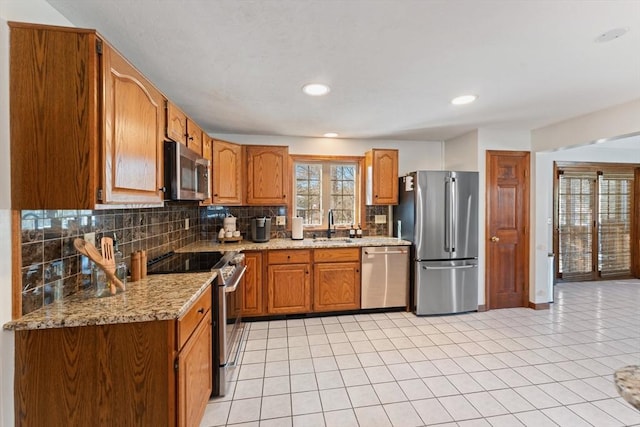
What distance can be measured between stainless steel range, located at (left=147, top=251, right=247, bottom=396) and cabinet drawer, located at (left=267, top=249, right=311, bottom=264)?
30.5 inches

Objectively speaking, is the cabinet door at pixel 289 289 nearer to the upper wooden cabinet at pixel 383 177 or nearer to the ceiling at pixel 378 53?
the upper wooden cabinet at pixel 383 177

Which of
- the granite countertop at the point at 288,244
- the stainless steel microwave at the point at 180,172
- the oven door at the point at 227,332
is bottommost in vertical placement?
the oven door at the point at 227,332

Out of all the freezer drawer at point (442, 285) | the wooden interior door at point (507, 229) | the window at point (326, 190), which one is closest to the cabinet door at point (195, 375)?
the window at point (326, 190)

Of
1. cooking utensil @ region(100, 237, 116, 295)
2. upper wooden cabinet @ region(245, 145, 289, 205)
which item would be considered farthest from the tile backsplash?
upper wooden cabinet @ region(245, 145, 289, 205)

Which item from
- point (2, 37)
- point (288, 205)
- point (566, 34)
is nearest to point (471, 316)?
point (288, 205)

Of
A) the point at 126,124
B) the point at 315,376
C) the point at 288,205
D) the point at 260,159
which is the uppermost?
the point at 260,159

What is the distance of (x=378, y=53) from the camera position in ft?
5.83

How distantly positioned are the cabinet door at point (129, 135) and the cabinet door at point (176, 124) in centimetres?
14

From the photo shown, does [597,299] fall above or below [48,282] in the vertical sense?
below

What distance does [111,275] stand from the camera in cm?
156

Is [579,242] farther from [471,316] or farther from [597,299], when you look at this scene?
[471,316]

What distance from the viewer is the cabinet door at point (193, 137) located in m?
2.44

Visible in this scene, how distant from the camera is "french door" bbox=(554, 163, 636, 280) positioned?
5055mm

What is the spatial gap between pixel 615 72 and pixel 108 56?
3.08 meters
